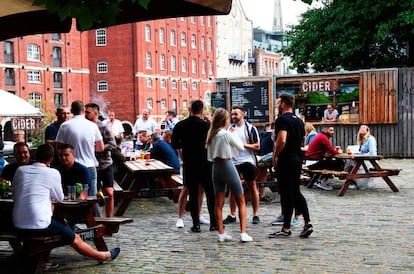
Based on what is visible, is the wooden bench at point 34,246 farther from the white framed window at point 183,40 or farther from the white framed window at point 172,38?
the white framed window at point 183,40

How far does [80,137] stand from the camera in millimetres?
8984

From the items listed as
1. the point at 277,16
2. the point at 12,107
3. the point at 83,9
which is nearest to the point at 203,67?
the point at 12,107

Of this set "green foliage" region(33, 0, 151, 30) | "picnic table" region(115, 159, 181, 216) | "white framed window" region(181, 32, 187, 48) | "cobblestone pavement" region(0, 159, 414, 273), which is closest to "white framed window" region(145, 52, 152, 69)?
"white framed window" region(181, 32, 187, 48)

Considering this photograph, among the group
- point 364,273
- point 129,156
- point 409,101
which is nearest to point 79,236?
point 364,273

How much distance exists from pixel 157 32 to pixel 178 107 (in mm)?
10191

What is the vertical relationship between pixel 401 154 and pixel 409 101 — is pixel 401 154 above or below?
below

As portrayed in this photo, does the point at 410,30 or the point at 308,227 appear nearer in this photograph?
the point at 308,227

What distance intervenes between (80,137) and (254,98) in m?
16.2

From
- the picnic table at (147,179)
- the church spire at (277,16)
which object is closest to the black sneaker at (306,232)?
the picnic table at (147,179)

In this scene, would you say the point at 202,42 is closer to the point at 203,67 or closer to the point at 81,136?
the point at 203,67

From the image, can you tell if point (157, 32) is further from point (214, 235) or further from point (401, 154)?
point (214, 235)

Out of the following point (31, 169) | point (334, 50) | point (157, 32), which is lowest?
point (31, 169)

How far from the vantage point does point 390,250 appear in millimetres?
8078

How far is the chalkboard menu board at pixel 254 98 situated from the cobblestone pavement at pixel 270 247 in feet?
41.8
